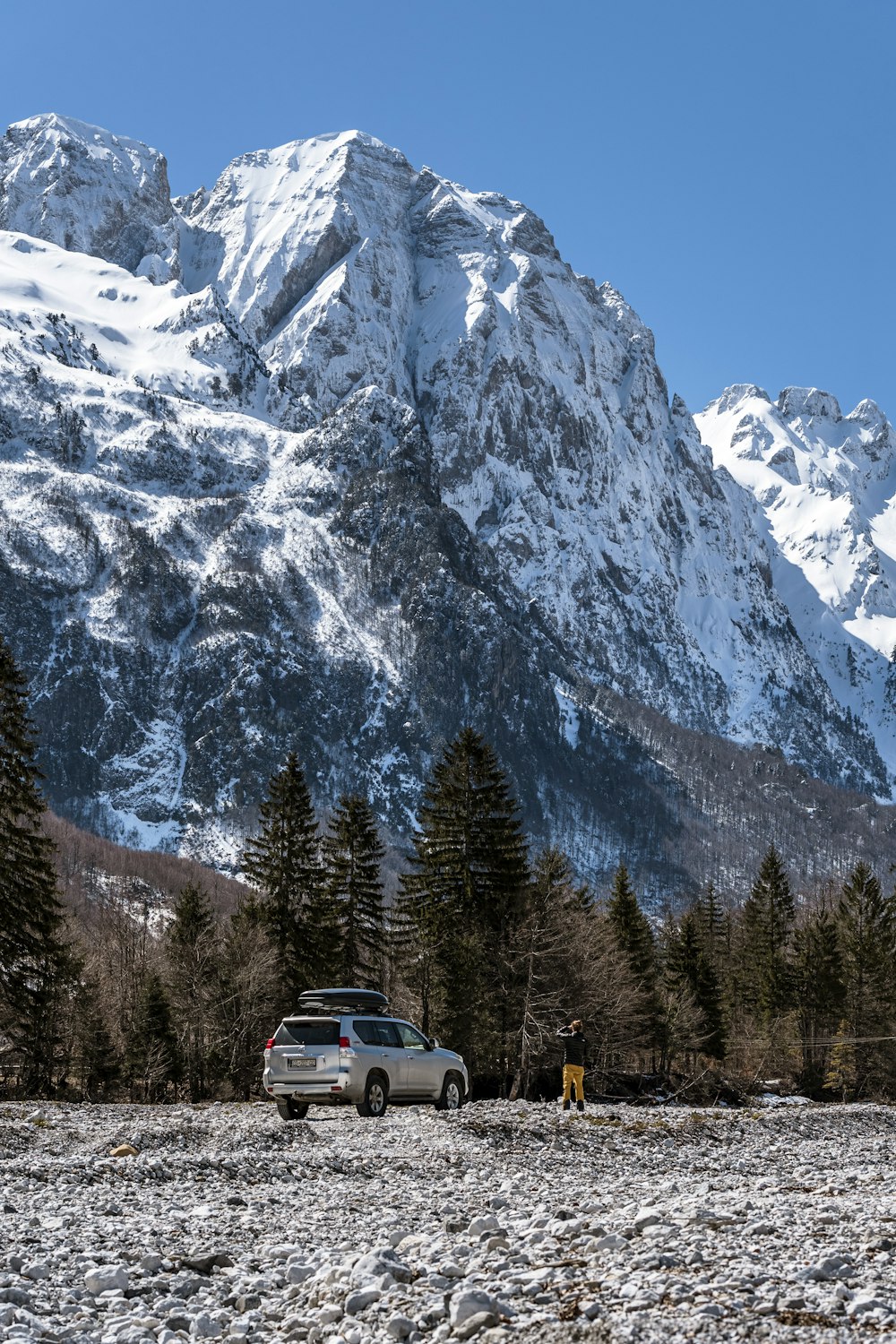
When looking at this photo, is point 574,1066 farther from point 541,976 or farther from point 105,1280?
point 105,1280

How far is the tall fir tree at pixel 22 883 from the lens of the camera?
43.8 meters

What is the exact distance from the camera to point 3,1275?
11.4 metres

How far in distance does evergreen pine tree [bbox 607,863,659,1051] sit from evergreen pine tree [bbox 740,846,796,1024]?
46.4 feet

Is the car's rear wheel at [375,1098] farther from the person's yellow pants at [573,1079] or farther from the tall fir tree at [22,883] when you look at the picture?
the tall fir tree at [22,883]

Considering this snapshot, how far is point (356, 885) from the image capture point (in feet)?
217

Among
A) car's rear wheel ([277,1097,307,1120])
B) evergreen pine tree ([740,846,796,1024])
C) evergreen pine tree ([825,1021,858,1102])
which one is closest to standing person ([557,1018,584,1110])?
car's rear wheel ([277,1097,307,1120])

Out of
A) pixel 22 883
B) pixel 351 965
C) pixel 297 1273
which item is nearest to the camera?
pixel 297 1273

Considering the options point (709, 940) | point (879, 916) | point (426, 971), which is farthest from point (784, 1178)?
point (709, 940)

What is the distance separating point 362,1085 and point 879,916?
7056 cm

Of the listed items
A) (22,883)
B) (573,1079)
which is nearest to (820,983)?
(22,883)

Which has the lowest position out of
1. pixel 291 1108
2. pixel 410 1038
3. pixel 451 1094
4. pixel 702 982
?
pixel 291 1108

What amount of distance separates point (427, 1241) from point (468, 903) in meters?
45.8

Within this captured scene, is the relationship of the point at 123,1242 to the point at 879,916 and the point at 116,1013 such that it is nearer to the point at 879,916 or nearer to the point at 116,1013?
the point at 116,1013

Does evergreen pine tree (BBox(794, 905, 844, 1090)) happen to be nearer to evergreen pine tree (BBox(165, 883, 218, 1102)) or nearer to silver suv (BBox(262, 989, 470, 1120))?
evergreen pine tree (BBox(165, 883, 218, 1102))
